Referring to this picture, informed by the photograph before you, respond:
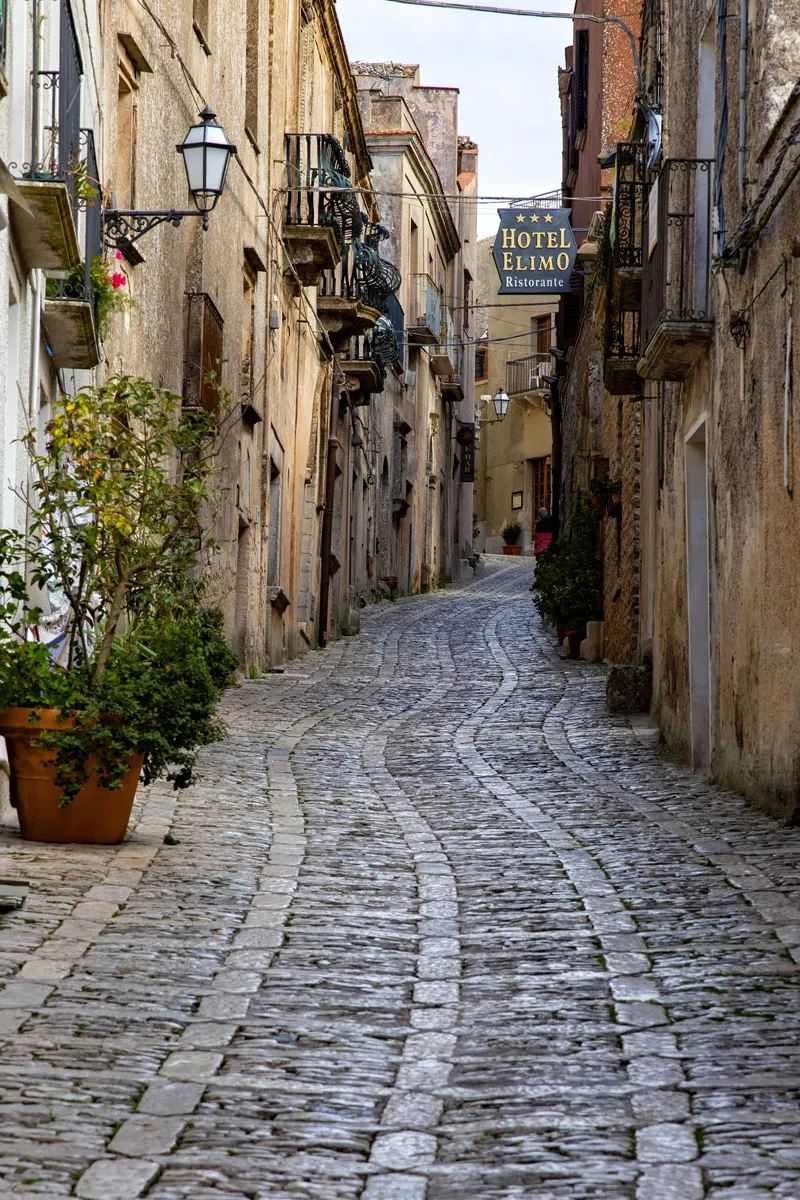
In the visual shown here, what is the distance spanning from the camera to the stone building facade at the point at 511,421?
55.6 m

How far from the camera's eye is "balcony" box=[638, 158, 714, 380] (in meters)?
12.6

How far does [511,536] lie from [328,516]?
33.4 metres

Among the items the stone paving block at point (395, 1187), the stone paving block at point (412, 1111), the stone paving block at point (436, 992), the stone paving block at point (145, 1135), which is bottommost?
the stone paving block at point (436, 992)

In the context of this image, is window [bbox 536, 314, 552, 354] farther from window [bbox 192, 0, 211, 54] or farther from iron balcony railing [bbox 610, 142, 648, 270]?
window [bbox 192, 0, 211, 54]

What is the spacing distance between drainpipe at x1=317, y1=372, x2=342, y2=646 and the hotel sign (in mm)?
3136

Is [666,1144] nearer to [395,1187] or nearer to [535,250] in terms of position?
[395,1187]

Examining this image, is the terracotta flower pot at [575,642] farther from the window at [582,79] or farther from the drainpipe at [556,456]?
the drainpipe at [556,456]

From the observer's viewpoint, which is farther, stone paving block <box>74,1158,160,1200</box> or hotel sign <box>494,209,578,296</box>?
hotel sign <box>494,209,578,296</box>

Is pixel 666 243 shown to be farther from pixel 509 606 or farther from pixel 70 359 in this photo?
pixel 509 606

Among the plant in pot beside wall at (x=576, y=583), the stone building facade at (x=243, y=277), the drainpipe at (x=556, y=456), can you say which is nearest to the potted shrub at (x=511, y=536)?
the drainpipe at (x=556, y=456)

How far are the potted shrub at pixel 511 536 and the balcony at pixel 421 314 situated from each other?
65.6 ft

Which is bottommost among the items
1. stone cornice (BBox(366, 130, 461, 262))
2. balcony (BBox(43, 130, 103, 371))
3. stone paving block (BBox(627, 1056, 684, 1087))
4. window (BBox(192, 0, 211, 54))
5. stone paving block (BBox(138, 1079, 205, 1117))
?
stone paving block (BBox(627, 1056, 684, 1087))

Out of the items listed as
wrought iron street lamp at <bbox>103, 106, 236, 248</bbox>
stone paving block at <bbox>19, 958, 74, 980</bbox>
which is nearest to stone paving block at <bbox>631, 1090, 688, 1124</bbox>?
stone paving block at <bbox>19, 958, 74, 980</bbox>

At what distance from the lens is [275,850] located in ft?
28.3
